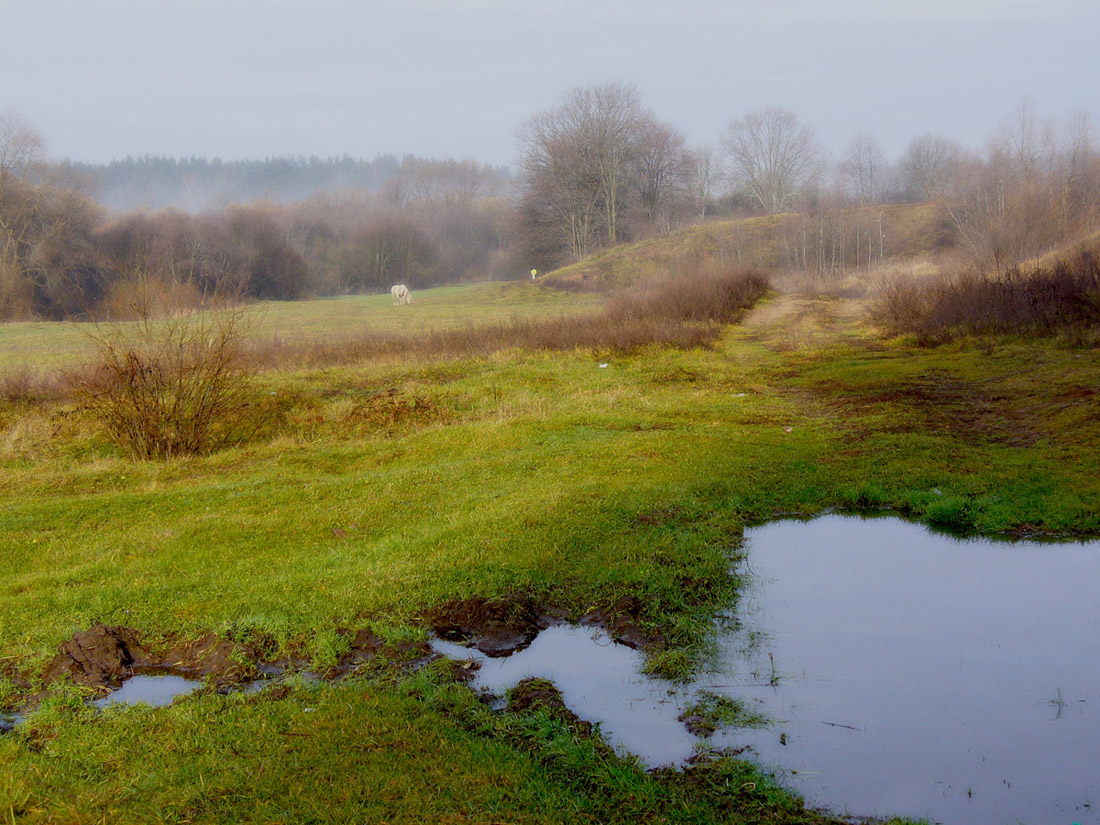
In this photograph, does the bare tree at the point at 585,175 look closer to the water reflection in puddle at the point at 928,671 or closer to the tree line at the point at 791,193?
the tree line at the point at 791,193

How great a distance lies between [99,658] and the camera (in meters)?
5.66

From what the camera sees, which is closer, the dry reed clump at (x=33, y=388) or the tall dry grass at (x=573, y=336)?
the dry reed clump at (x=33, y=388)

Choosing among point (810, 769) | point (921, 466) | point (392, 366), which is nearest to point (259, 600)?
point (810, 769)

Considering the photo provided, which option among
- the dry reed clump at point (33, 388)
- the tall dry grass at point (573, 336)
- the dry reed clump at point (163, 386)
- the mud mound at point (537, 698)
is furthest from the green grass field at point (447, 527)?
the tall dry grass at point (573, 336)

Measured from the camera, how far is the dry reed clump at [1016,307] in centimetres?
1762

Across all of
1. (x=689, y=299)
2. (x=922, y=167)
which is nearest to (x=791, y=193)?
(x=922, y=167)

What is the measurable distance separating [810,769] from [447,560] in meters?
3.69

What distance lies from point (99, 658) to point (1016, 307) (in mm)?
19500

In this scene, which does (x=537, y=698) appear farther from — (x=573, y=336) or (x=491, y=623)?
(x=573, y=336)

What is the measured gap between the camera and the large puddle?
4188 mm

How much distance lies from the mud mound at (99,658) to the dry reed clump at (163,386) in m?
7.66

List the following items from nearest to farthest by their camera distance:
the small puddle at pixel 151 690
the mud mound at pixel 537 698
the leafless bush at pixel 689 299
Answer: the mud mound at pixel 537 698 < the small puddle at pixel 151 690 < the leafless bush at pixel 689 299

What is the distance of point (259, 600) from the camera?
6.47m

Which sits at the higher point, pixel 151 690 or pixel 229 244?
pixel 229 244
